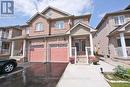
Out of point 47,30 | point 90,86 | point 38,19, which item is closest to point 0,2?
point 38,19

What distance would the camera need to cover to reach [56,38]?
1625 centimetres

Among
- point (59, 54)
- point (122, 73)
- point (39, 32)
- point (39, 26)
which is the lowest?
point (122, 73)

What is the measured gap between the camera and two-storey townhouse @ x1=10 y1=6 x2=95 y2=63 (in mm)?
14562

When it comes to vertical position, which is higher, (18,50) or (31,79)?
(18,50)

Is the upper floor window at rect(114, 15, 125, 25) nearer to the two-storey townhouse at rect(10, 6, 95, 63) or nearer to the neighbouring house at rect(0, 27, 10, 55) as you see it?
the two-storey townhouse at rect(10, 6, 95, 63)

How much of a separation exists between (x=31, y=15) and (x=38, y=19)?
80.6 inches

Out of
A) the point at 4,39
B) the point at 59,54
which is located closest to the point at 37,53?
the point at 59,54

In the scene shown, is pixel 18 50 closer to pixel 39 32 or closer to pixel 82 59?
pixel 39 32

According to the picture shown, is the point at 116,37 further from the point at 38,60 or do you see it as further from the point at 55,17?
the point at 38,60

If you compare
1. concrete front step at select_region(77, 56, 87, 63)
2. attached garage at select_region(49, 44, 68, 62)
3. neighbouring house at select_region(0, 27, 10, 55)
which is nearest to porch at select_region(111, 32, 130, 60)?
concrete front step at select_region(77, 56, 87, 63)

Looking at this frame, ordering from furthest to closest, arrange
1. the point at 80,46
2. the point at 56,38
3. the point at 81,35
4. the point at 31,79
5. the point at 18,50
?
1. the point at 18,50
2. the point at 80,46
3. the point at 56,38
4. the point at 81,35
5. the point at 31,79

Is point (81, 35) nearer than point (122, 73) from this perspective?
No

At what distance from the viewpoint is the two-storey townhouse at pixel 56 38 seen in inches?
573

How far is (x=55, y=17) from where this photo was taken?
1927 cm
